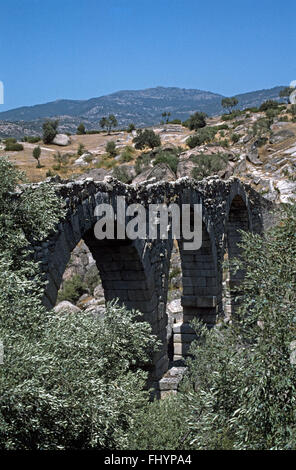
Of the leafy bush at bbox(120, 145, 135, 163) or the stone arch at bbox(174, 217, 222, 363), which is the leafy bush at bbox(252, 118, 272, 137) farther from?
the stone arch at bbox(174, 217, 222, 363)

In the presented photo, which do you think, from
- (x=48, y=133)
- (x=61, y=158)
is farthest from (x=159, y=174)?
(x=48, y=133)

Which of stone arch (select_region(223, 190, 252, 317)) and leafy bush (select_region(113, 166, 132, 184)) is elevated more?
leafy bush (select_region(113, 166, 132, 184))

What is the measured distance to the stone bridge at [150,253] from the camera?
8.36 metres

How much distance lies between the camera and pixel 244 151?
4138 centimetres

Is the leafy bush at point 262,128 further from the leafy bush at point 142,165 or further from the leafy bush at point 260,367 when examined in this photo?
the leafy bush at point 260,367

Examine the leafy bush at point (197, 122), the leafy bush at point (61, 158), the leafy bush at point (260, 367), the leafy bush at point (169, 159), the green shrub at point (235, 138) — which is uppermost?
→ the leafy bush at point (197, 122)

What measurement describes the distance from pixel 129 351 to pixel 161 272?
473cm

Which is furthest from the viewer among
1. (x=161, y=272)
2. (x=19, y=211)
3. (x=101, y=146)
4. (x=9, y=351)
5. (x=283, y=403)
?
(x=101, y=146)

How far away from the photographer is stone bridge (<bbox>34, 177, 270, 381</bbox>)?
27.4 feet

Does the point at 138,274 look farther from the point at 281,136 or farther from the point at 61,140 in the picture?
the point at 61,140

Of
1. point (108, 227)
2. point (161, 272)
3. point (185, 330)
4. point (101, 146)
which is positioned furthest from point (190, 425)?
point (101, 146)

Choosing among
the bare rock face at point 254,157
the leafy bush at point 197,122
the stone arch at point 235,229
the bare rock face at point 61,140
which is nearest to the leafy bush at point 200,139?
the bare rock face at point 254,157

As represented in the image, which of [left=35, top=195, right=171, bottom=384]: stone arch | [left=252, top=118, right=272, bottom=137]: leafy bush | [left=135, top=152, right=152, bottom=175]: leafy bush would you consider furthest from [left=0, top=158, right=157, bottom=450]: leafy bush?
[left=252, top=118, right=272, bottom=137]: leafy bush

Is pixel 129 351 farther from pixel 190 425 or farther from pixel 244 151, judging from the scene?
pixel 244 151
